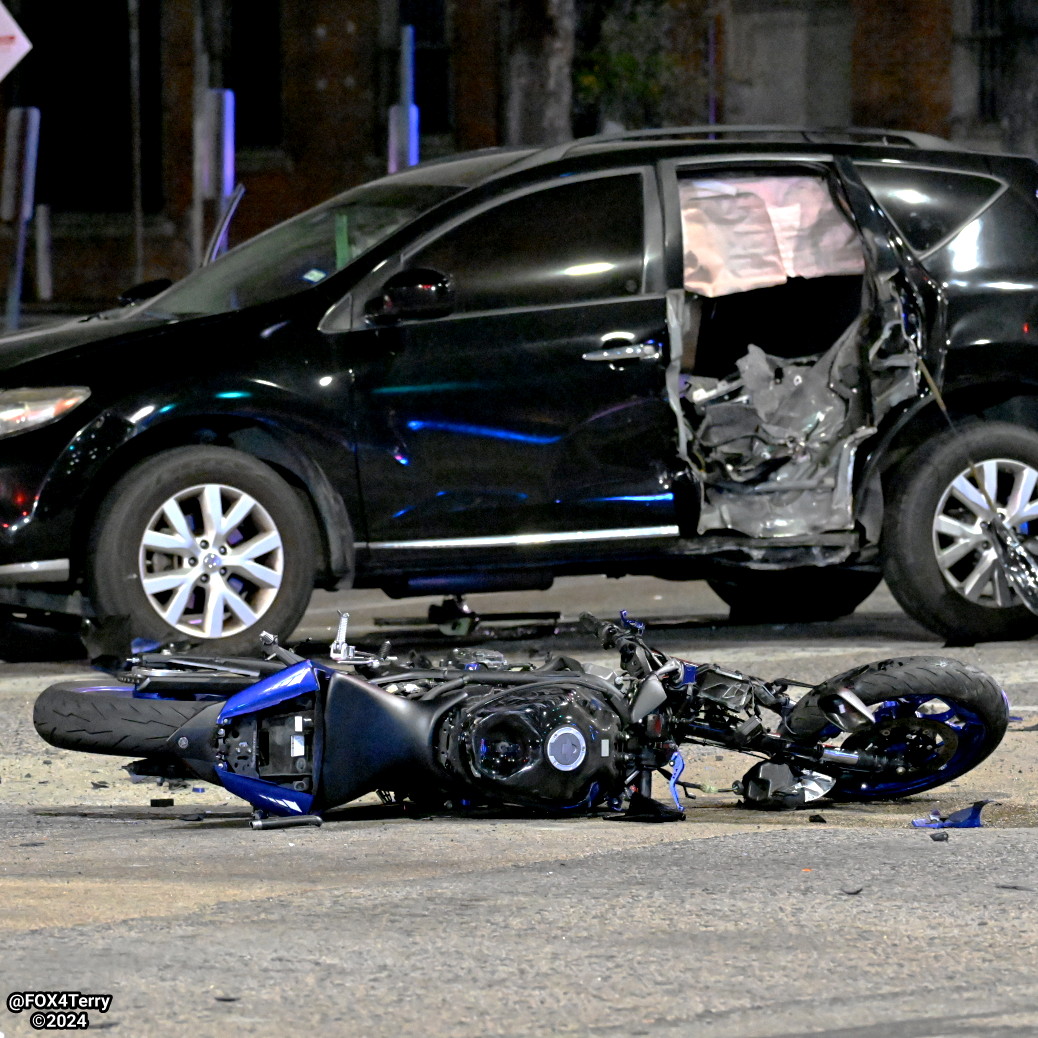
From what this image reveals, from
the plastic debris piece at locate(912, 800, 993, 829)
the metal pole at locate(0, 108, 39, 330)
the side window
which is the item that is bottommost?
the plastic debris piece at locate(912, 800, 993, 829)

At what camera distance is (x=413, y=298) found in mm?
8672

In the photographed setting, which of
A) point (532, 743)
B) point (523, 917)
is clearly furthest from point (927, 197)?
point (523, 917)

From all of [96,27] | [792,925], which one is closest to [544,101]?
[96,27]

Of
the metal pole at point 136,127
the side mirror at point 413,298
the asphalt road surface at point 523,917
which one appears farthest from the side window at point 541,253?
the metal pole at point 136,127

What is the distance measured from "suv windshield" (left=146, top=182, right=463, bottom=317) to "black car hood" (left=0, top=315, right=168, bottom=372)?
204mm

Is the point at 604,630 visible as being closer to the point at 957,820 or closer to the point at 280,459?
the point at 957,820

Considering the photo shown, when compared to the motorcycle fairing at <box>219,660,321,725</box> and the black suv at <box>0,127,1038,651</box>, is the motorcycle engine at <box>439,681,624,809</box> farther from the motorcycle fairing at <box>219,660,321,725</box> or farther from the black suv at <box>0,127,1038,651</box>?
the black suv at <box>0,127,1038,651</box>

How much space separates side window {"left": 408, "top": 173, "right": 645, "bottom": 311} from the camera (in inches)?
351

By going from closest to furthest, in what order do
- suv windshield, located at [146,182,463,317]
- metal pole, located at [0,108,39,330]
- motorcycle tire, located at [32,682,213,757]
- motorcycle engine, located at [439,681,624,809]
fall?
motorcycle engine, located at [439,681,624,809], motorcycle tire, located at [32,682,213,757], suv windshield, located at [146,182,463,317], metal pole, located at [0,108,39,330]

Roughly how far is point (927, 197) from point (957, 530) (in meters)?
1.40

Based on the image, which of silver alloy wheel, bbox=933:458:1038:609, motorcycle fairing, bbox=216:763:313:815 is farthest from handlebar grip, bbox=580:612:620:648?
silver alloy wheel, bbox=933:458:1038:609

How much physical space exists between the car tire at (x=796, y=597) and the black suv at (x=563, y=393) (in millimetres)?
805

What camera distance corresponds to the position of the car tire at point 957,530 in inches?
367

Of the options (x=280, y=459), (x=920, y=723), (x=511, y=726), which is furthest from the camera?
(x=280, y=459)
